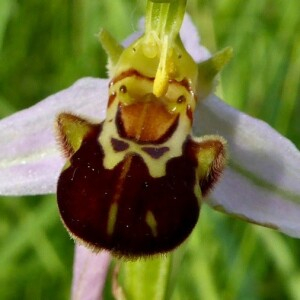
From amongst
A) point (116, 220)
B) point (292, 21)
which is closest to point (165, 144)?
point (116, 220)

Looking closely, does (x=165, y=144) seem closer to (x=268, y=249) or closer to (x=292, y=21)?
(x=268, y=249)

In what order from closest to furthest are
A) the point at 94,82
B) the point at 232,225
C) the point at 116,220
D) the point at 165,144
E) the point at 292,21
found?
the point at 116,220 < the point at 165,144 < the point at 94,82 < the point at 232,225 < the point at 292,21

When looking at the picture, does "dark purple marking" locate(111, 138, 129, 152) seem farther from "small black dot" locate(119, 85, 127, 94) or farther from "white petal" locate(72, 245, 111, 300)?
"white petal" locate(72, 245, 111, 300)

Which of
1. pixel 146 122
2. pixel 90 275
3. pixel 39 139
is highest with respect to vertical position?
pixel 146 122

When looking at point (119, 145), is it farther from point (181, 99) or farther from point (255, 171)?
point (255, 171)

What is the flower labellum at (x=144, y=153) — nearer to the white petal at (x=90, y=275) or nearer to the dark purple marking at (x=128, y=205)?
the dark purple marking at (x=128, y=205)

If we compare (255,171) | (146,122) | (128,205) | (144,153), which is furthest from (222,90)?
(128,205)

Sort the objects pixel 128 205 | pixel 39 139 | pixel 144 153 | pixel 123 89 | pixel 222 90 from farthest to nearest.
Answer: pixel 222 90
pixel 39 139
pixel 123 89
pixel 144 153
pixel 128 205
